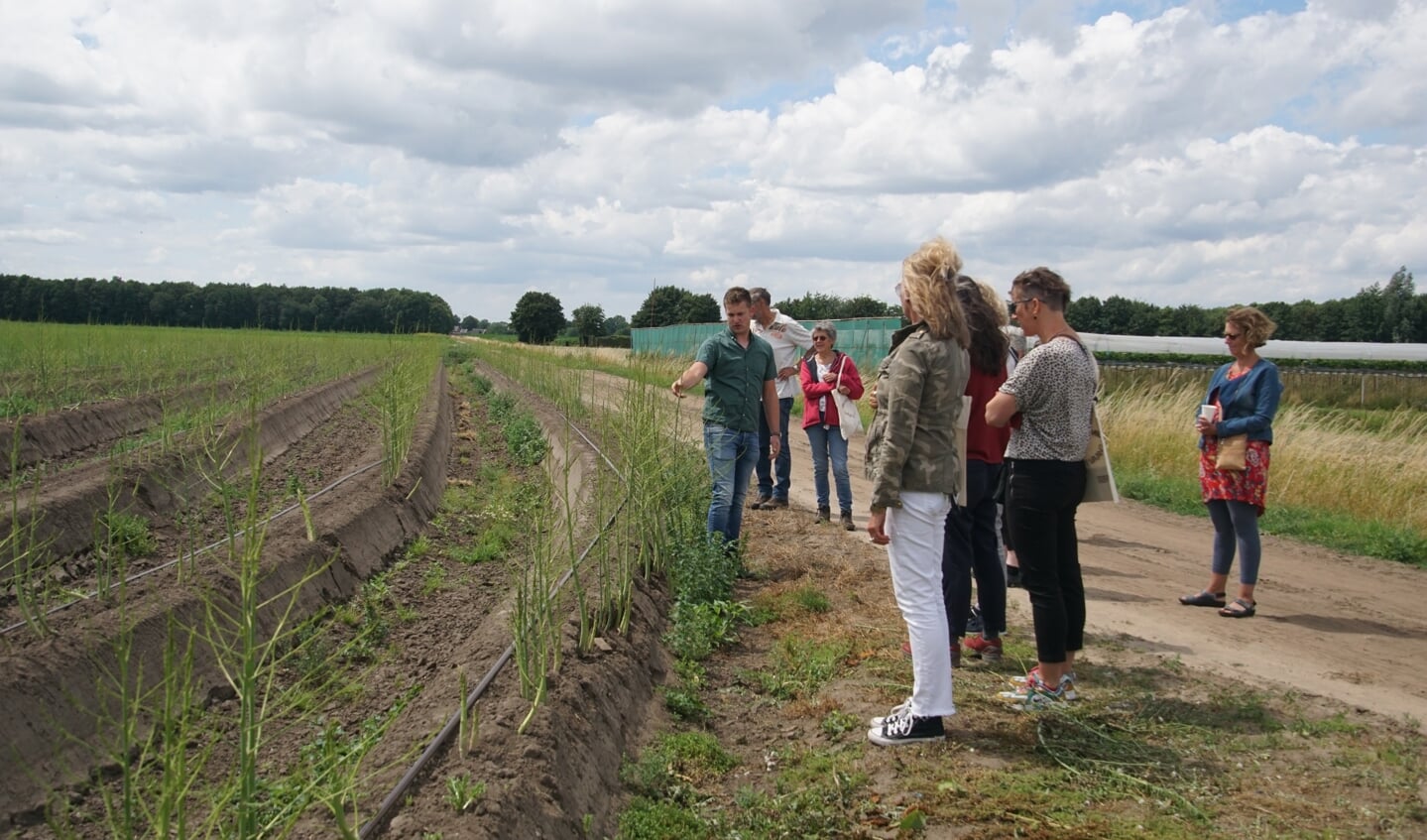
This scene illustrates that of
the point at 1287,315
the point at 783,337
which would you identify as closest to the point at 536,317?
the point at 783,337

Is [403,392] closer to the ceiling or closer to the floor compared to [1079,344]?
closer to the floor

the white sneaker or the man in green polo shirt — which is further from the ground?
the man in green polo shirt

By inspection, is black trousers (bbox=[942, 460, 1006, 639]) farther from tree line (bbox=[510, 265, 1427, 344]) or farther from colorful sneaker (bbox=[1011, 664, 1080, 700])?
tree line (bbox=[510, 265, 1427, 344])

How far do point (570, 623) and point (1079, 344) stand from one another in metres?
2.68

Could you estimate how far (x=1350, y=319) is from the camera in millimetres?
50125

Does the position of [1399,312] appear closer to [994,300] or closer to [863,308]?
[863,308]

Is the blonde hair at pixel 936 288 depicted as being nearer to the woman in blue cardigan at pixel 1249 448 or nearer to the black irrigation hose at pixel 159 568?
the black irrigation hose at pixel 159 568

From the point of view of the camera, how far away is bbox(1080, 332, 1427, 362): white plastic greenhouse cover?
1367 inches

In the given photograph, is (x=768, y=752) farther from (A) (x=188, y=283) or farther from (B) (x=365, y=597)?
(A) (x=188, y=283)

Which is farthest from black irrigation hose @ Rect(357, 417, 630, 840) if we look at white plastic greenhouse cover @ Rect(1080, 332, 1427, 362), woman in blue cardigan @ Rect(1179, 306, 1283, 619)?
white plastic greenhouse cover @ Rect(1080, 332, 1427, 362)

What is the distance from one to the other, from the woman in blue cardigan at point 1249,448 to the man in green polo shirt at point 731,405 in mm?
2727

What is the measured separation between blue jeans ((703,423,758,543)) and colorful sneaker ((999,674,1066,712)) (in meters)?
2.55

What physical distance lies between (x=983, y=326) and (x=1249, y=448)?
2532 mm

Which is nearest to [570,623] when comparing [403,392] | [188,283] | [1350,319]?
[403,392]
